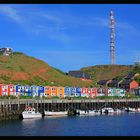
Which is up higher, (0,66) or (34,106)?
(0,66)

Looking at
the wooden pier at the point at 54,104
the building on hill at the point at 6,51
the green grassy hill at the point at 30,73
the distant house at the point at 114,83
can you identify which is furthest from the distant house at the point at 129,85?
the building on hill at the point at 6,51

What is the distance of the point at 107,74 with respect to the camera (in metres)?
148

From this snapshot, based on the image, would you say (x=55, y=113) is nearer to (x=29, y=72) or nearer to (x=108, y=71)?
(x=29, y=72)

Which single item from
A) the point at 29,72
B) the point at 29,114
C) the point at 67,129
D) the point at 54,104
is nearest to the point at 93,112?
the point at 54,104

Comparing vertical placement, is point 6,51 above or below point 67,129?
above

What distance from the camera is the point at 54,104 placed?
63.0 metres

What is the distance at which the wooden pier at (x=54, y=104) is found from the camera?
166ft

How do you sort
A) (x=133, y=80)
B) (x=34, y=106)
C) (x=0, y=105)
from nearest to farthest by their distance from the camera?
(x=0, y=105), (x=34, y=106), (x=133, y=80)

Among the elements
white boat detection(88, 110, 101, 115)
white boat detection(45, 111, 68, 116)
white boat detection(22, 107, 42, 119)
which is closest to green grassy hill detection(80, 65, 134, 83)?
white boat detection(88, 110, 101, 115)

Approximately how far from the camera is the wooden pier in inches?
1997
